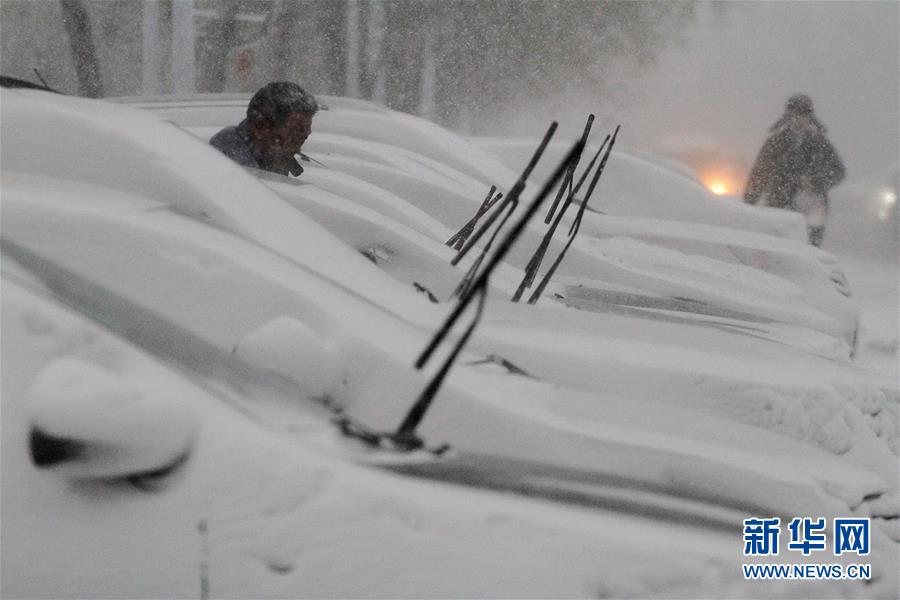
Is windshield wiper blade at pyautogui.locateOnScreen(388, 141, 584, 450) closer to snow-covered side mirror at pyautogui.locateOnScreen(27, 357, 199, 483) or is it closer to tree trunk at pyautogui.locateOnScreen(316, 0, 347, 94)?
snow-covered side mirror at pyautogui.locateOnScreen(27, 357, 199, 483)

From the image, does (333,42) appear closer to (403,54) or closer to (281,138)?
(403,54)

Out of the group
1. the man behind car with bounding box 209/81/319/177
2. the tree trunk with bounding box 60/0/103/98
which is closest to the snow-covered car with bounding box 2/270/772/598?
the man behind car with bounding box 209/81/319/177

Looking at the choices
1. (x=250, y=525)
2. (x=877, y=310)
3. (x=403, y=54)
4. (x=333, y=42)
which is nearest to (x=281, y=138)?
(x=250, y=525)

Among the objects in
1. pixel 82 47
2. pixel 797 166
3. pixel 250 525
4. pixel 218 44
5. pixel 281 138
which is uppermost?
pixel 218 44

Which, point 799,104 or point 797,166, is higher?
point 799,104

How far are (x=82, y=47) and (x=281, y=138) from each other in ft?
30.7

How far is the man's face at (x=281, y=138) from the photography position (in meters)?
4.61

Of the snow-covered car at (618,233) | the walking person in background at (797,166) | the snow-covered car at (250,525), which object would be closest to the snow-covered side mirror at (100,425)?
the snow-covered car at (250,525)

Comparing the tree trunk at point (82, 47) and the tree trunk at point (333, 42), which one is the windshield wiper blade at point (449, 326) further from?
the tree trunk at point (333, 42)

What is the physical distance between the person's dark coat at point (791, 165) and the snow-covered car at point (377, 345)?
690 centimetres

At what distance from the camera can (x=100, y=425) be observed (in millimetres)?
1710

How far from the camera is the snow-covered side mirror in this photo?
5.59 feet

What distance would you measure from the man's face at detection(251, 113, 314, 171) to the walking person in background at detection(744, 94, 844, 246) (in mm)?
5727

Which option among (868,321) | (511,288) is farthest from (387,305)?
(868,321)
